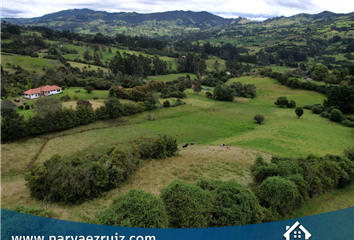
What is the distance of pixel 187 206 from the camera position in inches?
562

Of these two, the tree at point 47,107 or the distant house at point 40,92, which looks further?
the distant house at point 40,92

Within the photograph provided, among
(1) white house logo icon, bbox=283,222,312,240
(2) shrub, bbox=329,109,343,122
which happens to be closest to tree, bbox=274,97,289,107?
(2) shrub, bbox=329,109,343,122

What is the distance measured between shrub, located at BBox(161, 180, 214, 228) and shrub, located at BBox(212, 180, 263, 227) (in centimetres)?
71

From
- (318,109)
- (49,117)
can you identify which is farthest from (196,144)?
(318,109)

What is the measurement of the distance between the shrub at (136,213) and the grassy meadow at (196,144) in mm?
4676

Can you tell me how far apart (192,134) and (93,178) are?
87.6 feet

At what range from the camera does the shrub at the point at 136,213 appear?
40.0 feet

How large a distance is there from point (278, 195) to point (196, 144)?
75.2 feet

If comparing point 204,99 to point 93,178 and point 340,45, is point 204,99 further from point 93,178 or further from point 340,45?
point 340,45

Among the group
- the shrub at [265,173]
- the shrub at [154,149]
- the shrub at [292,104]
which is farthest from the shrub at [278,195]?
the shrub at [292,104]

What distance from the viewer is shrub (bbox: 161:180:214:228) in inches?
539

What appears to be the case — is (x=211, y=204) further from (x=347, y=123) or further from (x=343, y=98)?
(x=343, y=98)

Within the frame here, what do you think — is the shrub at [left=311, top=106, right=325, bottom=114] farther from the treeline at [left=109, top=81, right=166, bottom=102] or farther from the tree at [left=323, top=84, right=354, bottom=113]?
the treeline at [left=109, top=81, right=166, bottom=102]

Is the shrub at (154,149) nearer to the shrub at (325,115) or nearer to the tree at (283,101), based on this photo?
the shrub at (325,115)
